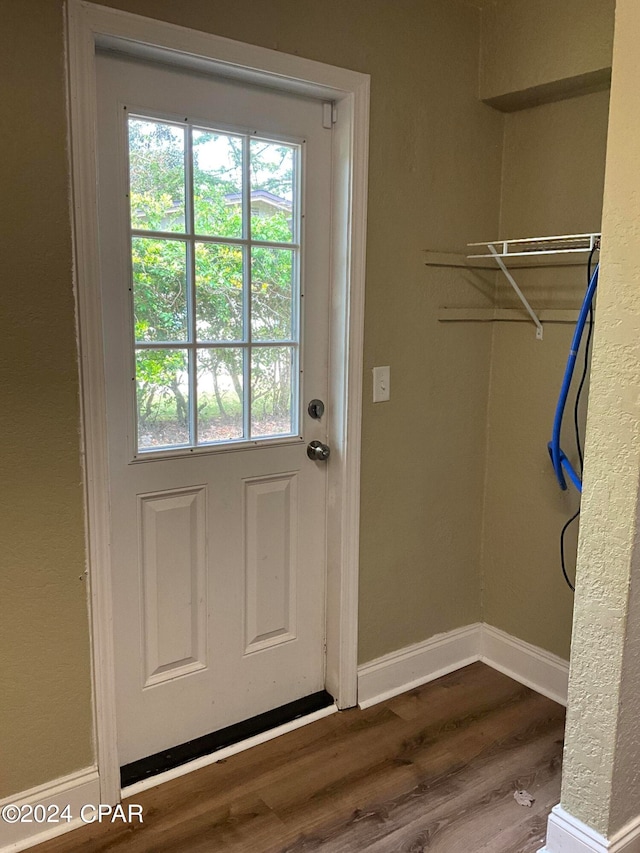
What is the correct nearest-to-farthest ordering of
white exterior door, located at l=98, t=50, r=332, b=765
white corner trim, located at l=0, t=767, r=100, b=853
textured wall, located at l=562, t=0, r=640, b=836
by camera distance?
textured wall, located at l=562, t=0, r=640, b=836
white corner trim, located at l=0, t=767, r=100, b=853
white exterior door, located at l=98, t=50, r=332, b=765

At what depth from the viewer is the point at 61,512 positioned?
Result: 1760 millimetres

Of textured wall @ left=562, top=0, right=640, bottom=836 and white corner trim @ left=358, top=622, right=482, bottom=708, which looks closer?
textured wall @ left=562, top=0, right=640, bottom=836

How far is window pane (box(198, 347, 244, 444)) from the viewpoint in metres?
2.05

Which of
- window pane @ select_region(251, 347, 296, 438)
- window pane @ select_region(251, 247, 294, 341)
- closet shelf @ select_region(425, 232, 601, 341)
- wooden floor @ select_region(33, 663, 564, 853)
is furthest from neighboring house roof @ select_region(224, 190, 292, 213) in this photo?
wooden floor @ select_region(33, 663, 564, 853)

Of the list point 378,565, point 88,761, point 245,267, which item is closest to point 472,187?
point 245,267

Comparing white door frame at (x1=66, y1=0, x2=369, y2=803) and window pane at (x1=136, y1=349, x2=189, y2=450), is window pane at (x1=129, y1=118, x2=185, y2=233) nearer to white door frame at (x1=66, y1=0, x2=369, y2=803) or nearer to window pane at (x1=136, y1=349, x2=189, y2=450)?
white door frame at (x1=66, y1=0, x2=369, y2=803)

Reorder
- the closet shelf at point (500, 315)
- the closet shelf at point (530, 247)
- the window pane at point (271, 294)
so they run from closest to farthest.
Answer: the window pane at point (271, 294) → the closet shelf at point (530, 247) → the closet shelf at point (500, 315)

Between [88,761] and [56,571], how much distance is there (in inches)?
21.4

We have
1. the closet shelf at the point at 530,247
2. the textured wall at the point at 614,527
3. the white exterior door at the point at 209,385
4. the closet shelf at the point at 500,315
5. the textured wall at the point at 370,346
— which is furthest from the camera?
the closet shelf at the point at 500,315

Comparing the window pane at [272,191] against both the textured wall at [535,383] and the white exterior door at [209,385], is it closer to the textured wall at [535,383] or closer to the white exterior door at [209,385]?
the white exterior door at [209,385]

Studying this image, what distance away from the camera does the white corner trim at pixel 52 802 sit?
5.82ft

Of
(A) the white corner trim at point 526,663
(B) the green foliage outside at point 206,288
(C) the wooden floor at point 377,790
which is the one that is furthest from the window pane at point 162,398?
(A) the white corner trim at point 526,663

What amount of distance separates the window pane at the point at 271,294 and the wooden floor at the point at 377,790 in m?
1.30

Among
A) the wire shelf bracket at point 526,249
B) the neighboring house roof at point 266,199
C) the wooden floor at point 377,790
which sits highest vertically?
the neighboring house roof at point 266,199
